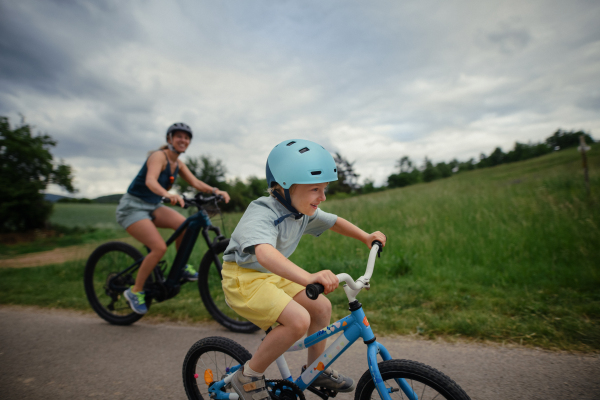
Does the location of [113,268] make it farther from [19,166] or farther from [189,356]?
[19,166]

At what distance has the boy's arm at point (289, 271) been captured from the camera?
1.56 meters

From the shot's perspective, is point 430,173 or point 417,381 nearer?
point 417,381

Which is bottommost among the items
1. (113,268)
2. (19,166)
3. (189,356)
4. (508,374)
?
(508,374)

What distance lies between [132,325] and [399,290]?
3.33 meters

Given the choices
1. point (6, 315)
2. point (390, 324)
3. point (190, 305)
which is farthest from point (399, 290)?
point (6, 315)

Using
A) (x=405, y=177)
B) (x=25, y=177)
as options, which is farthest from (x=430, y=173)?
(x=25, y=177)

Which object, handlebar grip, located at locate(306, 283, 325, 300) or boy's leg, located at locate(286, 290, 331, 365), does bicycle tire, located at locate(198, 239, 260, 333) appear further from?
handlebar grip, located at locate(306, 283, 325, 300)

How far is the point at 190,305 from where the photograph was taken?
447 cm

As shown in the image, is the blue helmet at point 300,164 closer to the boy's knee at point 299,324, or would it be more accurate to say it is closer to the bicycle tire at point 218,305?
the boy's knee at point 299,324

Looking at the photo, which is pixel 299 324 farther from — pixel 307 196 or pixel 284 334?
pixel 307 196

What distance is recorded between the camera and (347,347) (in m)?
1.77

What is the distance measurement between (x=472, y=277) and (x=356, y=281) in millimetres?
3332

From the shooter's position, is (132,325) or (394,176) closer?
(132,325)

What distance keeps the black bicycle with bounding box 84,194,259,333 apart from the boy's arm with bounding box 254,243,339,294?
1953mm
